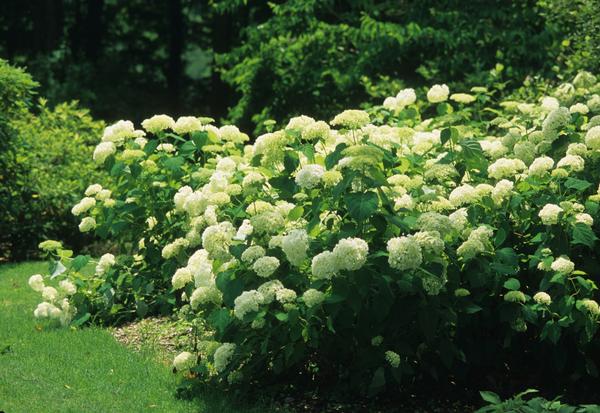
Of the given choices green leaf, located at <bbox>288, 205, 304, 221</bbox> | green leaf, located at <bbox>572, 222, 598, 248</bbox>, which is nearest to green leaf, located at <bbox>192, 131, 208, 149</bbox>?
green leaf, located at <bbox>288, 205, 304, 221</bbox>

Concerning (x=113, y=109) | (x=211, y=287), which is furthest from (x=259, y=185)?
(x=113, y=109)

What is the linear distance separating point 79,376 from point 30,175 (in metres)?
5.29

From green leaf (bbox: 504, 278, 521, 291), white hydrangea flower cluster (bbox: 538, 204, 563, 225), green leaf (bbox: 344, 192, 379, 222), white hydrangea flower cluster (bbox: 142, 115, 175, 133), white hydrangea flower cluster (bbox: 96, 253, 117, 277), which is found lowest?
white hydrangea flower cluster (bbox: 96, 253, 117, 277)

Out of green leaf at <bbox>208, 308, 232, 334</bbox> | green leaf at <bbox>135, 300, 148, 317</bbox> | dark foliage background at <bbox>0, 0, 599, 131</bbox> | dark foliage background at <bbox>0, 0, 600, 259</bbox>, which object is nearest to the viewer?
green leaf at <bbox>208, 308, 232, 334</bbox>

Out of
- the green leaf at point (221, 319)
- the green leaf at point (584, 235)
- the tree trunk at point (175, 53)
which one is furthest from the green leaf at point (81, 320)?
the tree trunk at point (175, 53)

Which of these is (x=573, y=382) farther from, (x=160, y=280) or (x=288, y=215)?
(x=160, y=280)

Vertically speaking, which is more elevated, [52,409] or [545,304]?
[545,304]

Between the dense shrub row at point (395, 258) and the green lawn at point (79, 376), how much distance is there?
0.28m

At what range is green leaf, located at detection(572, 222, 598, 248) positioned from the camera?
16.5 feet

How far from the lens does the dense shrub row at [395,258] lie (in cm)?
486

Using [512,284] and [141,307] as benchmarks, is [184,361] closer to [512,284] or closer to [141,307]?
[141,307]

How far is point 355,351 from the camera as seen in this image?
521cm

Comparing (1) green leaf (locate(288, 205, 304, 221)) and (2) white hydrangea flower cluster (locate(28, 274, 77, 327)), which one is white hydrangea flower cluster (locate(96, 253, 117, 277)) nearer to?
(2) white hydrangea flower cluster (locate(28, 274, 77, 327))

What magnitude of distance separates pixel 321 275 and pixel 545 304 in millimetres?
1298
